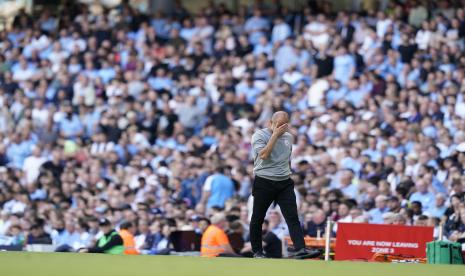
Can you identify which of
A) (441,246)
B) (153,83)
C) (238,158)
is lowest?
(441,246)

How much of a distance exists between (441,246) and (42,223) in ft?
27.5

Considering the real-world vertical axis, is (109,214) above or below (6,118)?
below

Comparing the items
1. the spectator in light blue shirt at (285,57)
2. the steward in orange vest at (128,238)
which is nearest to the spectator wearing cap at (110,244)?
the steward in orange vest at (128,238)

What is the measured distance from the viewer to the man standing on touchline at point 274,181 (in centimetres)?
1184

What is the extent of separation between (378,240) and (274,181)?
8.05 ft

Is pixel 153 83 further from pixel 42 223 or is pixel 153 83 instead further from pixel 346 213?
pixel 346 213

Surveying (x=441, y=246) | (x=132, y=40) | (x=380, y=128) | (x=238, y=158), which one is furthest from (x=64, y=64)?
(x=441, y=246)

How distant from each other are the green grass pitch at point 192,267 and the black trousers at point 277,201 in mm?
2221

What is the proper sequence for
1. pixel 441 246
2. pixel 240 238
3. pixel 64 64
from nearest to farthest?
pixel 441 246 → pixel 240 238 → pixel 64 64

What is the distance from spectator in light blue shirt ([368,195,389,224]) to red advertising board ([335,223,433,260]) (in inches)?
123

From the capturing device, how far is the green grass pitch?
905cm

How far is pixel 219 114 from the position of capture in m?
22.2

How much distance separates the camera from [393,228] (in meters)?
14.0

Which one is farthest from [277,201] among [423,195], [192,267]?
[423,195]
